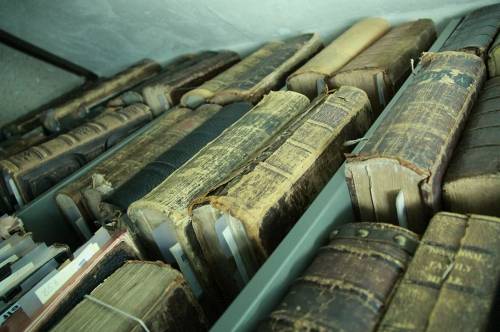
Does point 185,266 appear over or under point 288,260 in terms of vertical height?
under

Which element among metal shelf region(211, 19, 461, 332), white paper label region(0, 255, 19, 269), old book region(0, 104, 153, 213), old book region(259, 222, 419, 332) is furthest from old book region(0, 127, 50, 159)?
old book region(259, 222, 419, 332)

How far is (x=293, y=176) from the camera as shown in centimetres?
159

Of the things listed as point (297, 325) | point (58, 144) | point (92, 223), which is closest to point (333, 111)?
point (297, 325)

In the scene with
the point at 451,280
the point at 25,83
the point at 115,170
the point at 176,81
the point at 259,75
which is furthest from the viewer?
the point at 25,83

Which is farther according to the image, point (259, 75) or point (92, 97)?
point (92, 97)

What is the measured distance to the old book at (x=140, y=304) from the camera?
1271 mm

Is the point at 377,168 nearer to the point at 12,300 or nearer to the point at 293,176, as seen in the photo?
the point at 293,176

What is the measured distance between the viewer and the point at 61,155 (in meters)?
2.74

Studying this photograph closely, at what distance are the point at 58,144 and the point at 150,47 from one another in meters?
1.50

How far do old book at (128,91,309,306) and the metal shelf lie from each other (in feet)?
1.31

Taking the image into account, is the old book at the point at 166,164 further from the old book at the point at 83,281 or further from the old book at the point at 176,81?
the old book at the point at 176,81

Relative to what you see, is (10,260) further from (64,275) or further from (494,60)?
(494,60)

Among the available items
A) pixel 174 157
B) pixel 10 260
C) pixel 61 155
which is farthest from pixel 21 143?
pixel 10 260

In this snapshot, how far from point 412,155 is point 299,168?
419 millimetres
